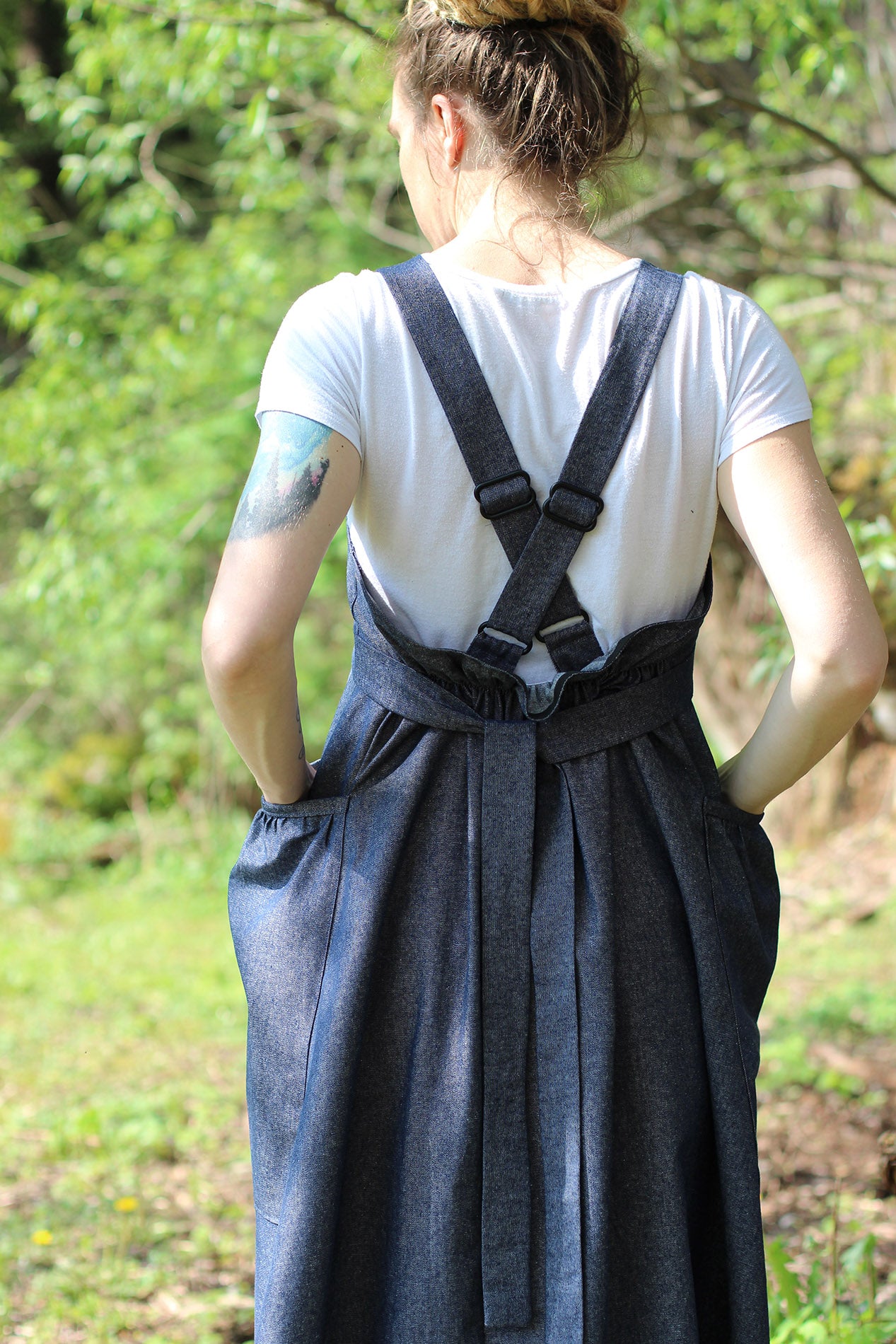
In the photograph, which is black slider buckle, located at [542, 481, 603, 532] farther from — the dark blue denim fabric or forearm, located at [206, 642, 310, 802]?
forearm, located at [206, 642, 310, 802]

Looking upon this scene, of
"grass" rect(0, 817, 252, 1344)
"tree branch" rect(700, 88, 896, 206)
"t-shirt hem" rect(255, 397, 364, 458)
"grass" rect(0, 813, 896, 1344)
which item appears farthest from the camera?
"tree branch" rect(700, 88, 896, 206)

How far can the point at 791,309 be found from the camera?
4840 mm

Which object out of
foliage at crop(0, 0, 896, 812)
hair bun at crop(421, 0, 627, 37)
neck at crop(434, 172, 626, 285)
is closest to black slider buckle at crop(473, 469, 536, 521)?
neck at crop(434, 172, 626, 285)

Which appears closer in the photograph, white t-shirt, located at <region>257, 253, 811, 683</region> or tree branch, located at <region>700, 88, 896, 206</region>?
white t-shirt, located at <region>257, 253, 811, 683</region>

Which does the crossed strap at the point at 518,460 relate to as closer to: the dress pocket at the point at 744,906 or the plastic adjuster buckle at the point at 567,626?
the plastic adjuster buckle at the point at 567,626

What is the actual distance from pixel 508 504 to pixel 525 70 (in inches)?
19.5

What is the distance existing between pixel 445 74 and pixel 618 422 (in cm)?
45

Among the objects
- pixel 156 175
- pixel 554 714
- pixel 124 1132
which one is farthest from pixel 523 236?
pixel 156 175

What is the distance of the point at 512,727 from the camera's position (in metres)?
1.33

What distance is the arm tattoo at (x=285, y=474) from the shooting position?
4.02 ft

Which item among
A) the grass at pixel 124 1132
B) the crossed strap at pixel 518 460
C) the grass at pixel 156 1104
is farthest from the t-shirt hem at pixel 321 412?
the grass at pixel 124 1132

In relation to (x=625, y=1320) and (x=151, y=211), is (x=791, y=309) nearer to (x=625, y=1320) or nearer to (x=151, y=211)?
(x=151, y=211)

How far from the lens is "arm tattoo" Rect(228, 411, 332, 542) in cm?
123

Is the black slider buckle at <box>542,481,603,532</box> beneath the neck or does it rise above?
beneath
